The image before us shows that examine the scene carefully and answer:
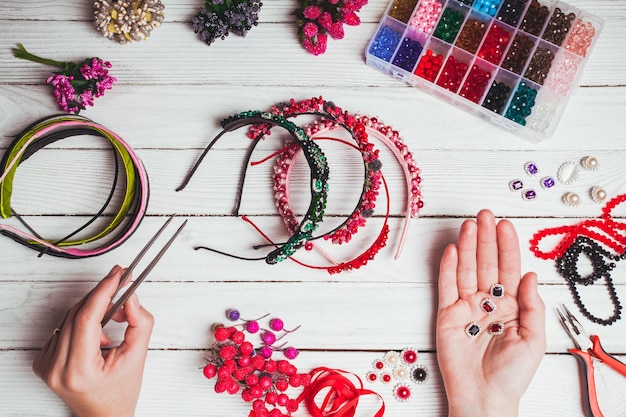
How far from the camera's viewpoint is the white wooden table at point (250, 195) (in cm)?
167

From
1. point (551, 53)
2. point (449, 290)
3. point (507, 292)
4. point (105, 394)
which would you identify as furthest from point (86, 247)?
point (551, 53)

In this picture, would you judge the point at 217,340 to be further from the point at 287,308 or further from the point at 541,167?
the point at 541,167

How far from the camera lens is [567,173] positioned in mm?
1687

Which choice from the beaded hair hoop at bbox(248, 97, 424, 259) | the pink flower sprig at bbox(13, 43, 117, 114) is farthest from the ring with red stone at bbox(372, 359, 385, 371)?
the pink flower sprig at bbox(13, 43, 117, 114)

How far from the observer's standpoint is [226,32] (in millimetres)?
1689

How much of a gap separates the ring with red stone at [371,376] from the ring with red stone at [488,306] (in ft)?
1.20

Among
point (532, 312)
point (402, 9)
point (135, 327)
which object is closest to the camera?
point (135, 327)

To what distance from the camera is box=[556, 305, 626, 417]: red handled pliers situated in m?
1.60

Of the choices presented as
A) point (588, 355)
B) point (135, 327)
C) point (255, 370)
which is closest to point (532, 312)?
point (588, 355)

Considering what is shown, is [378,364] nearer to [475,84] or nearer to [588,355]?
[588,355]

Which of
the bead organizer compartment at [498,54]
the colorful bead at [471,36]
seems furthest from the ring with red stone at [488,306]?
the colorful bead at [471,36]

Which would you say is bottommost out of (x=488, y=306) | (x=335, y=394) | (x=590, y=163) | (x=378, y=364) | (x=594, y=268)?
(x=335, y=394)

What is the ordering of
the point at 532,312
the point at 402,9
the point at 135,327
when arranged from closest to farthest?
the point at 135,327
the point at 532,312
the point at 402,9

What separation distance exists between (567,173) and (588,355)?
1.74 ft
